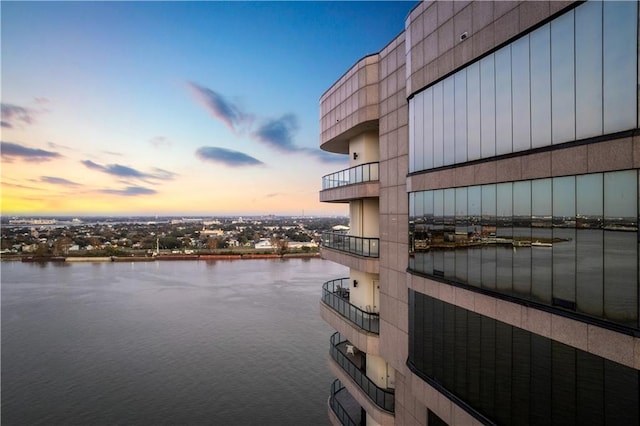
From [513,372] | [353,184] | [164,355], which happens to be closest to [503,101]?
[513,372]

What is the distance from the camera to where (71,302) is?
5459cm

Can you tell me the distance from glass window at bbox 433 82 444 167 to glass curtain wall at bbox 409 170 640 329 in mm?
869

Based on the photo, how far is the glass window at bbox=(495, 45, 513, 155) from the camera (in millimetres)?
8281

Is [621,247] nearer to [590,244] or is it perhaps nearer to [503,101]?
[590,244]

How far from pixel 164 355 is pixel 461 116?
111ft

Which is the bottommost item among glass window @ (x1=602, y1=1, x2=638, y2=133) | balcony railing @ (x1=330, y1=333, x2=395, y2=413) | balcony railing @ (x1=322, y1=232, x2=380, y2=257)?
balcony railing @ (x1=330, y1=333, x2=395, y2=413)

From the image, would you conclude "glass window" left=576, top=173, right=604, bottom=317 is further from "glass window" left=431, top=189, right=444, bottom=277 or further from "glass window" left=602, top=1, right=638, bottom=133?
"glass window" left=431, top=189, right=444, bottom=277

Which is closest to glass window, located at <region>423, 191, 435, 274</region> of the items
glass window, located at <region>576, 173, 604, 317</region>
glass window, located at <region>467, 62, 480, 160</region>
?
glass window, located at <region>467, 62, 480, 160</region>

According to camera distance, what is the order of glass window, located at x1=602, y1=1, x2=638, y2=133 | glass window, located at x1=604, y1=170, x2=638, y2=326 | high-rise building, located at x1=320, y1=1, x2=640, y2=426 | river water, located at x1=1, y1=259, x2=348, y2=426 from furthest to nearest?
1. river water, located at x1=1, y1=259, x2=348, y2=426
2. high-rise building, located at x1=320, y1=1, x2=640, y2=426
3. glass window, located at x1=604, y1=170, x2=638, y2=326
4. glass window, located at x1=602, y1=1, x2=638, y2=133

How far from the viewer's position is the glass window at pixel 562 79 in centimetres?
681

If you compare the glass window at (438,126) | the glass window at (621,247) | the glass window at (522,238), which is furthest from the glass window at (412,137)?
the glass window at (621,247)

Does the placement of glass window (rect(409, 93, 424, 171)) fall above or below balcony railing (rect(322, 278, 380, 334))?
above

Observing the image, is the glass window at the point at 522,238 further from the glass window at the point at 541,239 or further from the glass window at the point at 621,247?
the glass window at the point at 621,247

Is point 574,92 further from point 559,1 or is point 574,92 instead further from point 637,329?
point 637,329
